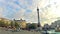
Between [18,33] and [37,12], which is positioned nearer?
[18,33]

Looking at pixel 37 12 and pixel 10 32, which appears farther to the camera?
pixel 37 12

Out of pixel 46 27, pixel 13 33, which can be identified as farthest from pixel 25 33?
pixel 46 27

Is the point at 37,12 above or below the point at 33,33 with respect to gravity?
above

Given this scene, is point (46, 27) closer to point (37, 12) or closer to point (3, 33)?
point (37, 12)

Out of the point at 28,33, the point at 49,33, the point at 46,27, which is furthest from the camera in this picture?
the point at 46,27

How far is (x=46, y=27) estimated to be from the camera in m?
22.4

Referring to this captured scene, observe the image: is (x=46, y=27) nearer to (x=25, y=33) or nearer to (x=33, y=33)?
(x=33, y=33)

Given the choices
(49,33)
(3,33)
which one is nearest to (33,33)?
(49,33)

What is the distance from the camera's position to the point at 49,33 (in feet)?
65.1

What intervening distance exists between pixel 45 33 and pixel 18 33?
14.5 feet

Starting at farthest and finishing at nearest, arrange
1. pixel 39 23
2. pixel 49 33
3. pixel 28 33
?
pixel 39 23, pixel 49 33, pixel 28 33

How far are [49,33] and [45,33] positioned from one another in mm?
474

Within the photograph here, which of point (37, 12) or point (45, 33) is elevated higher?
point (37, 12)

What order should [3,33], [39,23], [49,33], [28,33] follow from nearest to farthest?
[3,33] < [28,33] < [49,33] < [39,23]
